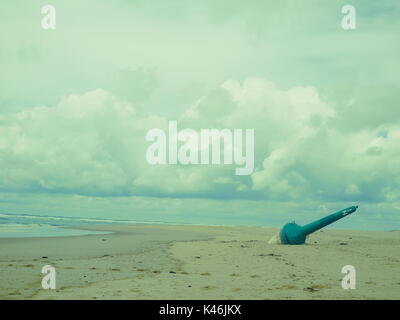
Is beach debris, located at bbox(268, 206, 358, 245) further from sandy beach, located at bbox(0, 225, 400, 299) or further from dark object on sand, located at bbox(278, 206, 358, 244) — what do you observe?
sandy beach, located at bbox(0, 225, 400, 299)

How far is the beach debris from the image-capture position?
25.8 m

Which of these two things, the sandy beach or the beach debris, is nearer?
the sandy beach

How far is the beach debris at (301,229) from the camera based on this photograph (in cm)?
2584

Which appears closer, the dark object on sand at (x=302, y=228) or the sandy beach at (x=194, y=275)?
the sandy beach at (x=194, y=275)

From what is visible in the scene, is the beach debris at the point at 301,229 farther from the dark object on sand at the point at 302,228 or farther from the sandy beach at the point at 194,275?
the sandy beach at the point at 194,275

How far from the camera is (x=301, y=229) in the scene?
26.5 metres

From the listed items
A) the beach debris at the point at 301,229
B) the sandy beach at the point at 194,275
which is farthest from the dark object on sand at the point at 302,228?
the sandy beach at the point at 194,275

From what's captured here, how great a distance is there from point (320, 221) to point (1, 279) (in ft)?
61.3

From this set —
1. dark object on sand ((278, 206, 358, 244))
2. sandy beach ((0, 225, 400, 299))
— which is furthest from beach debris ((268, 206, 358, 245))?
sandy beach ((0, 225, 400, 299))

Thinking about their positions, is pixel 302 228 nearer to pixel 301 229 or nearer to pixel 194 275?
pixel 301 229
